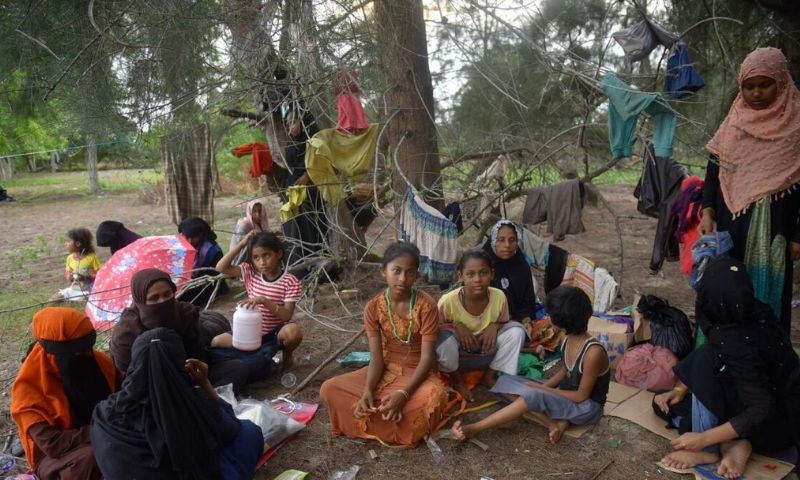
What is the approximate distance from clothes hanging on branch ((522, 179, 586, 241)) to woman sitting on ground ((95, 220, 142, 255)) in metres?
3.60

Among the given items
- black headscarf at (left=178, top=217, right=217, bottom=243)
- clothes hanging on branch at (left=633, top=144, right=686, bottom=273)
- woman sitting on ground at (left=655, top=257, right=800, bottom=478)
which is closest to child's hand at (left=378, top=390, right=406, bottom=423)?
woman sitting on ground at (left=655, top=257, right=800, bottom=478)

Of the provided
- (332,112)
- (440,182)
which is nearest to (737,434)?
(440,182)

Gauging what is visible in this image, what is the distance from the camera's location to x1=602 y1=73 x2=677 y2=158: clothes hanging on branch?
3.06 metres

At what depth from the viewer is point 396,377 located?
8.93ft

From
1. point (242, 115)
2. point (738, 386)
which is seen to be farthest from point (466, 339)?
point (242, 115)

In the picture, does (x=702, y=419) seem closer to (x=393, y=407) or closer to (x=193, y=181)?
(x=393, y=407)

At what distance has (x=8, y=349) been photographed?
3953mm

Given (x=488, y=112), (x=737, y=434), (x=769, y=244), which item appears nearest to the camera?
(x=737, y=434)

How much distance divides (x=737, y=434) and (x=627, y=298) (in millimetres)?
2377

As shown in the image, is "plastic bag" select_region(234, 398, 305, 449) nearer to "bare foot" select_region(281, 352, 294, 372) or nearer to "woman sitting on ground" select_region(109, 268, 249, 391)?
"woman sitting on ground" select_region(109, 268, 249, 391)

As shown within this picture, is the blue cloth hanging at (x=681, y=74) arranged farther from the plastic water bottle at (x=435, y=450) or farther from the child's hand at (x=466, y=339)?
the plastic water bottle at (x=435, y=450)

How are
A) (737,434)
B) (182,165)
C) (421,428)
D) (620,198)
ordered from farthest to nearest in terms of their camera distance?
(620,198), (182,165), (421,428), (737,434)

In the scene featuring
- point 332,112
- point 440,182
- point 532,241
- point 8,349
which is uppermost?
point 332,112

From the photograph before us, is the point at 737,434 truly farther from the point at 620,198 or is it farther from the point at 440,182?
the point at 620,198
